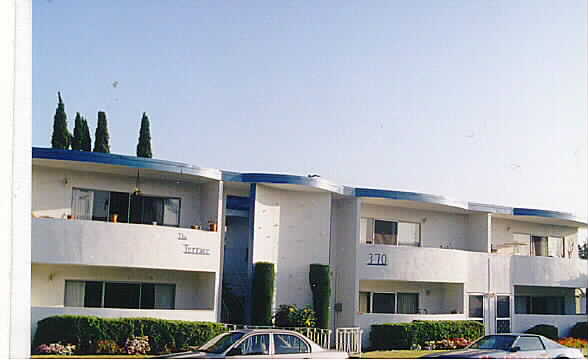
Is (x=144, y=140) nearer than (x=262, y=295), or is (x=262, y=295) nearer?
(x=262, y=295)

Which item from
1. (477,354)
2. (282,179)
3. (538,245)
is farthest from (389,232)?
(477,354)

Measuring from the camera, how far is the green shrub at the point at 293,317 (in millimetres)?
25219

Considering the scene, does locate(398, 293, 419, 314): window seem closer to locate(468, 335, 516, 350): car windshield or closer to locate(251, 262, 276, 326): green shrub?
locate(251, 262, 276, 326): green shrub

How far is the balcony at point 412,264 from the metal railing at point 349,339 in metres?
2.63

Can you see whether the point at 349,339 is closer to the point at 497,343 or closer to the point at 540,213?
the point at 497,343

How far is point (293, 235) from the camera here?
27.4m

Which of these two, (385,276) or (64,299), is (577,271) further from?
(64,299)

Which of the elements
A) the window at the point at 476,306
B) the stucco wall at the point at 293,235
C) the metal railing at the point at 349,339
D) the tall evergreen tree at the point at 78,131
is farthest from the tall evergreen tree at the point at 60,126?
the window at the point at 476,306

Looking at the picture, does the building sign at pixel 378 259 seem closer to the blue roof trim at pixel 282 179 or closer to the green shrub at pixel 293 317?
the blue roof trim at pixel 282 179

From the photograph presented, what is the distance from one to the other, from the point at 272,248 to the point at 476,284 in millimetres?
9848

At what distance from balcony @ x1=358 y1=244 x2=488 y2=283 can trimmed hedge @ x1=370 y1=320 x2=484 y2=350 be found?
6.41ft

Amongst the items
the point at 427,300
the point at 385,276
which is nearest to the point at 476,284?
the point at 427,300

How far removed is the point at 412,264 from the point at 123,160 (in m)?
11.9

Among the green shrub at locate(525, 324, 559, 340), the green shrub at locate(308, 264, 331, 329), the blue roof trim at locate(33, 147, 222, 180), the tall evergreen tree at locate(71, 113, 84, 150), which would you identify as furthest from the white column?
the tall evergreen tree at locate(71, 113, 84, 150)
